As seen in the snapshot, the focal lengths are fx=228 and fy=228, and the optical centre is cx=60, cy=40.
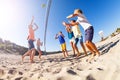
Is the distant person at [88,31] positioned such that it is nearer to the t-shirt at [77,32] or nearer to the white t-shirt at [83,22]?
the white t-shirt at [83,22]

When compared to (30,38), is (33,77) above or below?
below

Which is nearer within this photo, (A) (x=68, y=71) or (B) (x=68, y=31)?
(A) (x=68, y=71)

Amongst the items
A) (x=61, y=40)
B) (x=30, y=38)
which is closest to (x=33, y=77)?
(x=30, y=38)

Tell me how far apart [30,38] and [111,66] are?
5083mm

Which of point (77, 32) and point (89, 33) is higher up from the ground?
point (77, 32)

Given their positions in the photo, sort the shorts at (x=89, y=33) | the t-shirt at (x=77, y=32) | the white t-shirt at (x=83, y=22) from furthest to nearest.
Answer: the t-shirt at (x=77, y=32)
the white t-shirt at (x=83, y=22)
the shorts at (x=89, y=33)

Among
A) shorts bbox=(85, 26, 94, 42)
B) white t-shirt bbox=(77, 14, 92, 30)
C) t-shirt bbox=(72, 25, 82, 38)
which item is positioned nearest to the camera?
shorts bbox=(85, 26, 94, 42)

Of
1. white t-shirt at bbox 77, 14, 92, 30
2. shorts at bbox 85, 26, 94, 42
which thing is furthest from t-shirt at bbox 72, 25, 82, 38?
shorts at bbox 85, 26, 94, 42

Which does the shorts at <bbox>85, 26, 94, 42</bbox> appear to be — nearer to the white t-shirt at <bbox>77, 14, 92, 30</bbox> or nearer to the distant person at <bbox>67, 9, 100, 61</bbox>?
the distant person at <bbox>67, 9, 100, 61</bbox>

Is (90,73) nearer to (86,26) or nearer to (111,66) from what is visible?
(111,66)

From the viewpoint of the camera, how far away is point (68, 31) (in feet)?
32.4

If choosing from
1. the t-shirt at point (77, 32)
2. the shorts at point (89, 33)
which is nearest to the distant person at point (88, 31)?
the shorts at point (89, 33)

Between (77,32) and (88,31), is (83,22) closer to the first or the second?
(88,31)

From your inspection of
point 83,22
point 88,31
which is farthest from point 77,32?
point 88,31
